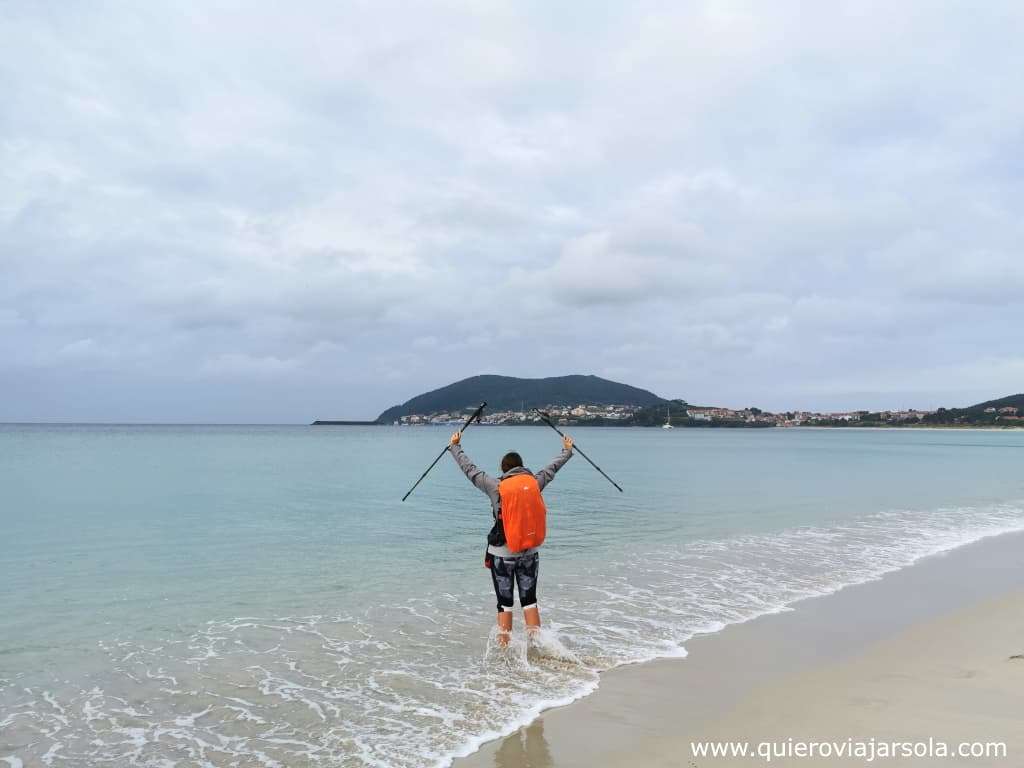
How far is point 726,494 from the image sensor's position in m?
28.8

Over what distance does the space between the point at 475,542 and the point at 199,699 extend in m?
10.2

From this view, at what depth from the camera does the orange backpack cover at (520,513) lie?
24.5 feet

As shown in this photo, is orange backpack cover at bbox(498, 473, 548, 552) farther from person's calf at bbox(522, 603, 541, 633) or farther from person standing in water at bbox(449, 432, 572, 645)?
person's calf at bbox(522, 603, 541, 633)

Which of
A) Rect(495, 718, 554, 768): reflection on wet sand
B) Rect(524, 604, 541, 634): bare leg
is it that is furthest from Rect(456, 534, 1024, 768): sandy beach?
Rect(524, 604, 541, 634): bare leg

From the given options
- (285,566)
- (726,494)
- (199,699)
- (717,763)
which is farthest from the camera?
(726,494)

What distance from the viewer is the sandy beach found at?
5.35m

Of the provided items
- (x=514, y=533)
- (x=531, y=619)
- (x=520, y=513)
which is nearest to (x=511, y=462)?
(x=520, y=513)

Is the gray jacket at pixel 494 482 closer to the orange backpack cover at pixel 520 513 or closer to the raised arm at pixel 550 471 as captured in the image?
the raised arm at pixel 550 471

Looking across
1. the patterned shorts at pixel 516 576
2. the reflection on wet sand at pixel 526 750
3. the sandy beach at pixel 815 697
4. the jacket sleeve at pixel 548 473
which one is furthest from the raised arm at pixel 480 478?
the reflection on wet sand at pixel 526 750

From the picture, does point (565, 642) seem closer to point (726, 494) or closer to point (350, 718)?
point (350, 718)

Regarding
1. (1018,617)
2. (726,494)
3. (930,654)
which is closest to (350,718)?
(930,654)

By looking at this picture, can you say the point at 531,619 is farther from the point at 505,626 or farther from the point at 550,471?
the point at 550,471

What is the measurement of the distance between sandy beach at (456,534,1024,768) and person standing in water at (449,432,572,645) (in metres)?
1.31

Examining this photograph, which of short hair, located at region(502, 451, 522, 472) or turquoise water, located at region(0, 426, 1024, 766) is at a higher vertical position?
short hair, located at region(502, 451, 522, 472)
